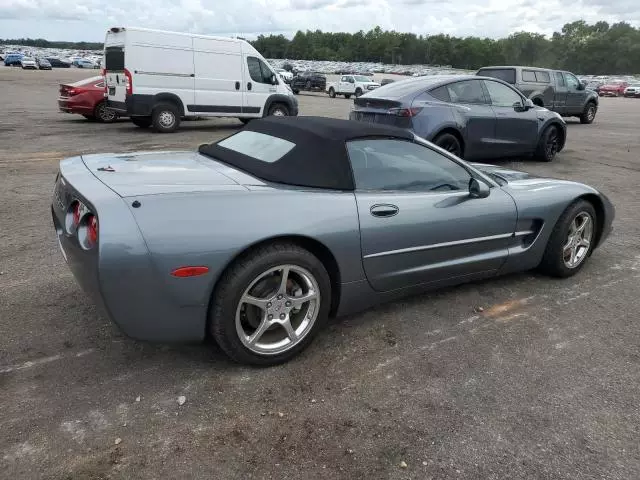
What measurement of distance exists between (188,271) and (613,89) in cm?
5487

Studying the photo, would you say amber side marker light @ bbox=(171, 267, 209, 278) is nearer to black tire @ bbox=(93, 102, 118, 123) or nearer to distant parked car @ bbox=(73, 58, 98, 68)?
black tire @ bbox=(93, 102, 118, 123)

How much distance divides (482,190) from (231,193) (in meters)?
1.75

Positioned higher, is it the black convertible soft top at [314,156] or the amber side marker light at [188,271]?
the black convertible soft top at [314,156]

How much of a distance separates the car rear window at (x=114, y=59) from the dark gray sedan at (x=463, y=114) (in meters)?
6.09

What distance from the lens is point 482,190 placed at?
364 centimetres

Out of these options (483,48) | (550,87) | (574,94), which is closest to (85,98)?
(550,87)

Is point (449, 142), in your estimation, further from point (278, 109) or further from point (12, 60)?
point (12, 60)

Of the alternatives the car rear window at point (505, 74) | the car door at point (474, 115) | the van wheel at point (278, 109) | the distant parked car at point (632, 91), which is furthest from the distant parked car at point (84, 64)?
the car door at point (474, 115)

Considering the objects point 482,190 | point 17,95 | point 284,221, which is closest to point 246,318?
point 284,221

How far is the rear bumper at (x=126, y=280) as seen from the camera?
248 centimetres

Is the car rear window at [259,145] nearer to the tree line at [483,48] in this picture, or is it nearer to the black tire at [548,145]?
the black tire at [548,145]

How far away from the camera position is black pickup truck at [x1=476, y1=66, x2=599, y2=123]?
15.4 meters

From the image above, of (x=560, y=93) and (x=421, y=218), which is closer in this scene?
(x=421, y=218)

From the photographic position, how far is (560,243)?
4234mm
